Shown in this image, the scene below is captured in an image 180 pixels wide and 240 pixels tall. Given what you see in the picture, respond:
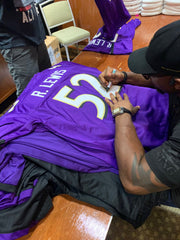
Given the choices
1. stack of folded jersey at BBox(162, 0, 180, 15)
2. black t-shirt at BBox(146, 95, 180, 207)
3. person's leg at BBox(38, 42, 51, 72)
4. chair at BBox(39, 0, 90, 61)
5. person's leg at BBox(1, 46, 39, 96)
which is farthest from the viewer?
chair at BBox(39, 0, 90, 61)

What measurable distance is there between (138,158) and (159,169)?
0.09m

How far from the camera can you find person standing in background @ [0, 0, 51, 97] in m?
1.21

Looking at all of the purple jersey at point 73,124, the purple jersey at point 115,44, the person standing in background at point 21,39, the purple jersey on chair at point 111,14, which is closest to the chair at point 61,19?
the purple jersey at point 115,44

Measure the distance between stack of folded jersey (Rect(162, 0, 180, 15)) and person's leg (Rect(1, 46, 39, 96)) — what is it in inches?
84.1

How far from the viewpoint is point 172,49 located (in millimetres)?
578

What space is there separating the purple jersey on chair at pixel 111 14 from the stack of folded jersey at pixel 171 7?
0.94 metres

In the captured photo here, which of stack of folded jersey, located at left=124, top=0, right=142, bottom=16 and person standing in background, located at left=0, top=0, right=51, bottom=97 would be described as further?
stack of folded jersey, located at left=124, top=0, right=142, bottom=16

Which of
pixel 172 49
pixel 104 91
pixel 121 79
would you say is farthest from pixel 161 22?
pixel 172 49

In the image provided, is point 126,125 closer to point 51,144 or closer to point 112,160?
point 112,160

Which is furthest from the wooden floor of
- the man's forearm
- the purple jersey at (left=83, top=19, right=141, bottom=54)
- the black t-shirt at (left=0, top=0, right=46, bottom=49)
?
the purple jersey at (left=83, top=19, right=141, bottom=54)

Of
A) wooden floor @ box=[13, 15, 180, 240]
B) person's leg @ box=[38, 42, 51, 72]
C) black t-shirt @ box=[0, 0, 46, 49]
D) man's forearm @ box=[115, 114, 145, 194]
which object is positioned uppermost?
black t-shirt @ box=[0, 0, 46, 49]

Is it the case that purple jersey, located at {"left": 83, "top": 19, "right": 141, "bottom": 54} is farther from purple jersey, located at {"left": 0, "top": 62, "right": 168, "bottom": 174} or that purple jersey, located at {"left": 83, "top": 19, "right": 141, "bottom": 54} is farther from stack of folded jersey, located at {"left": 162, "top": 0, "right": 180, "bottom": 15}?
purple jersey, located at {"left": 0, "top": 62, "right": 168, "bottom": 174}

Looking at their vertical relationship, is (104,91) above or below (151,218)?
above

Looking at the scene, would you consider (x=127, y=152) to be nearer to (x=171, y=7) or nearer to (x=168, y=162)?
(x=168, y=162)
